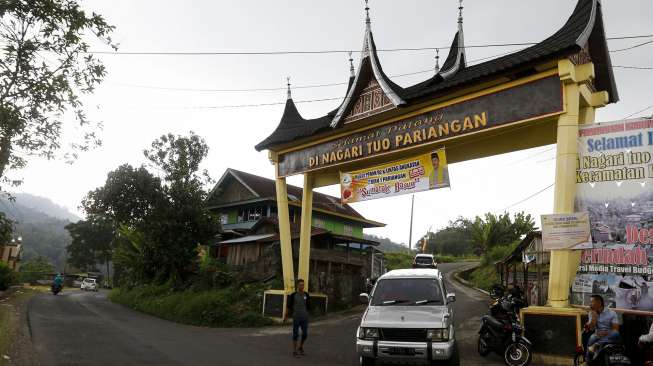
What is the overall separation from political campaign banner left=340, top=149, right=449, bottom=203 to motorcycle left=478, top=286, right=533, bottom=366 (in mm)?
3822

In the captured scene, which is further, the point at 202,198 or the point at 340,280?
the point at 202,198

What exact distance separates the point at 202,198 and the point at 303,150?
33.6 ft

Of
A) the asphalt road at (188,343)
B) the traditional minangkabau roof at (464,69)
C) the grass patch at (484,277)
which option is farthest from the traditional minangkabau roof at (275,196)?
the asphalt road at (188,343)

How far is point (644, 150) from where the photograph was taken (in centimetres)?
926

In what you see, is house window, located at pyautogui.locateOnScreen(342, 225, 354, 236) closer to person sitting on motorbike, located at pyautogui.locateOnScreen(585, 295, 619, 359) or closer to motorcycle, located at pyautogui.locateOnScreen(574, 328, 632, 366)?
person sitting on motorbike, located at pyautogui.locateOnScreen(585, 295, 619, 359)

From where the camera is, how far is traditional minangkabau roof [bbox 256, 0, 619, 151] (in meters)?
10.4

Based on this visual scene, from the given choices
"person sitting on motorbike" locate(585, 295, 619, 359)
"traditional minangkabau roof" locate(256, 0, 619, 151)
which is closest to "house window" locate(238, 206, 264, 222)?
"traditional minangkabau roof" locate(256, 0, 619, 151)

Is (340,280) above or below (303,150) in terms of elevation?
below

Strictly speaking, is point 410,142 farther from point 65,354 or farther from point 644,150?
point 65,354

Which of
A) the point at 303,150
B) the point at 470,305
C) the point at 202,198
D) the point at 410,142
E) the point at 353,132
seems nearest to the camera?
the point at 410,142

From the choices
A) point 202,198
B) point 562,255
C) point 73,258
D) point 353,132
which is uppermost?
point 353,132

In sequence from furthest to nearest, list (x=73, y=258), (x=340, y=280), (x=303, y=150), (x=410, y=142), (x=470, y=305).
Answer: (x=73, y=258) < (x=340, y=280) < (x=470, y=305) < (x=303, y=150) < (x=410, y=142)

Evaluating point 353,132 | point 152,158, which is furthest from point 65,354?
point 152,158

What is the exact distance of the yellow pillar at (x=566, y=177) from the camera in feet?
32.1
